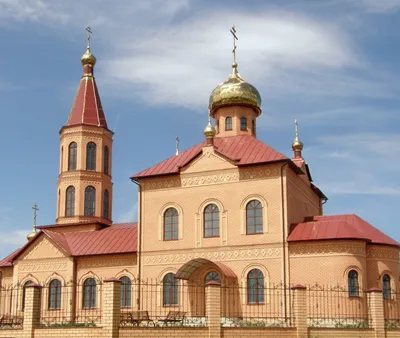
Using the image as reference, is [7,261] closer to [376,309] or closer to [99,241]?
[99,241]

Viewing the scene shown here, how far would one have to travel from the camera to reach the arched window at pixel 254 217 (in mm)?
20547

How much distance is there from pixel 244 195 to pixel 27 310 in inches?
380

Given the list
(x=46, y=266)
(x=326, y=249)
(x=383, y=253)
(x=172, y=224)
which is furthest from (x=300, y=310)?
(x=46, y=266)

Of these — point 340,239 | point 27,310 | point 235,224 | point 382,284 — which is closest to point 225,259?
point 235,224

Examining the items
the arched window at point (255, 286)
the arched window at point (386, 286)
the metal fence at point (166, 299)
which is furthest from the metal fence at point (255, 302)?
the arched window at point (386, 286)

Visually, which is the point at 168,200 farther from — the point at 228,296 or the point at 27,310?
the point at 27,310

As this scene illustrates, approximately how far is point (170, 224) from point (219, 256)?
7.33 ft

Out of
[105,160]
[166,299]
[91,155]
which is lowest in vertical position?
[166,299]

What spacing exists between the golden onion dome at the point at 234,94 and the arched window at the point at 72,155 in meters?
6.59

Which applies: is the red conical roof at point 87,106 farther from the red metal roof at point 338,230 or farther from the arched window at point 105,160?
the red metal roof at point 338,230

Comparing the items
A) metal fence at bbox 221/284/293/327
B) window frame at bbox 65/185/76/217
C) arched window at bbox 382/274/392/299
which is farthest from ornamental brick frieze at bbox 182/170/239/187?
window frame at bbox 65/185/76/217

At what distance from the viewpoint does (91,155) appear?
90.5ft

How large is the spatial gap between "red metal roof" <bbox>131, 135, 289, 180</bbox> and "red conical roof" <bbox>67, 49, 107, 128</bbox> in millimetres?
6166

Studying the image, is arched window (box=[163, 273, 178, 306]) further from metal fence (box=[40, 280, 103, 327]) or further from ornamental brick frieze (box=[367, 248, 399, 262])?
ornamental brick frieze (box=[367, 248, 399, 262])
